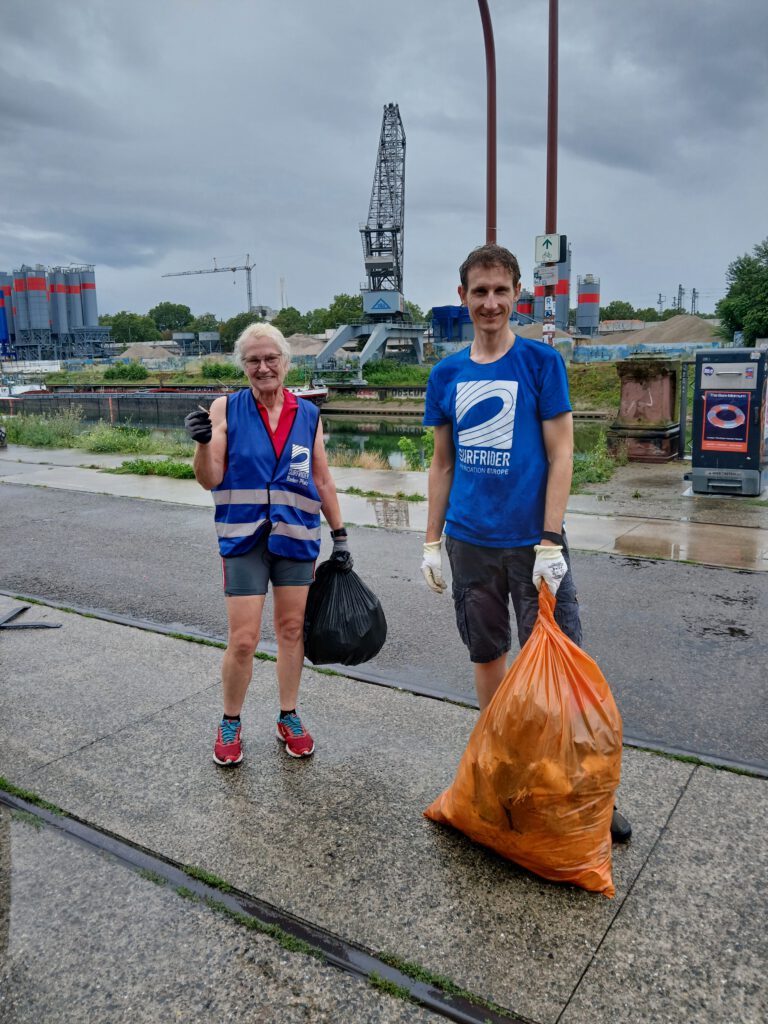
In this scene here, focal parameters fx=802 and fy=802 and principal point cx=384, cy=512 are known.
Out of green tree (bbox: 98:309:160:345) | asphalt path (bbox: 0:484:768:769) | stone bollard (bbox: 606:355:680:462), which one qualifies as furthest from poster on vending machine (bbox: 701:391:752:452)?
green tree (bbox: 98:309:160:345)

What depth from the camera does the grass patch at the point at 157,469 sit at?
12433 mm

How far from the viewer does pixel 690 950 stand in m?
2.40

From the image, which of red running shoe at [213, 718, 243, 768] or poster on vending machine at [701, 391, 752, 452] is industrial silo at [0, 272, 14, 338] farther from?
red running shoe at [213, 718, 243, 768]

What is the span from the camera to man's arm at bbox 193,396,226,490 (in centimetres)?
326

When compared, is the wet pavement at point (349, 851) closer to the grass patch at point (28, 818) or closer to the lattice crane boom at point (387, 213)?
the grass patch at point (28, 818)

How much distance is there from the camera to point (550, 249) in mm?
12297

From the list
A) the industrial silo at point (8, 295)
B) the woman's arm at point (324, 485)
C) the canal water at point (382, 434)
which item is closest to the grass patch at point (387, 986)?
the woman's arm at point (324, 485)

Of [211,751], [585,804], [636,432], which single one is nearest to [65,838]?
[211,751]

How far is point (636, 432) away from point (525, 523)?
9.95 meters

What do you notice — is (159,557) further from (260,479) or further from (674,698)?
(674,698)

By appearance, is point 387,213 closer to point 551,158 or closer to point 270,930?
point 551,158

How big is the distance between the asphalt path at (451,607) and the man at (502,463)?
122cm

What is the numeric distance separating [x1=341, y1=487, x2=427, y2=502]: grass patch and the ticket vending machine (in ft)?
11.2

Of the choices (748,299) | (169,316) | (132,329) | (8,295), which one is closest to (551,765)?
(748,299)
